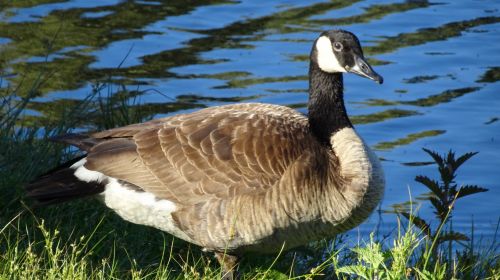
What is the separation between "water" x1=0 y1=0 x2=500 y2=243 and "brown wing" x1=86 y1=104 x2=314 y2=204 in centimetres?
308

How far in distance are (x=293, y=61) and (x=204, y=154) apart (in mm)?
5785

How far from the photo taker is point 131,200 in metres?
6.70

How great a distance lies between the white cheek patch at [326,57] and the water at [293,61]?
2.63 m

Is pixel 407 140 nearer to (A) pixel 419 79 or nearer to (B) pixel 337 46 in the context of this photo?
(A) pixel 419 79

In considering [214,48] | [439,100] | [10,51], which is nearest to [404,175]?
[439,100]

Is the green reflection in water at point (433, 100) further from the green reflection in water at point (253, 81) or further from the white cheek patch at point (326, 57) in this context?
the white cheek patch at point (326, 57)

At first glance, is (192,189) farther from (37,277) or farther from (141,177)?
(37,277)

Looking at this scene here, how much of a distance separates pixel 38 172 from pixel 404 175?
4.20 metres

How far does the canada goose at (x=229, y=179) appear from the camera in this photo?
21.4 feet

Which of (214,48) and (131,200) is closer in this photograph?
(131,200)

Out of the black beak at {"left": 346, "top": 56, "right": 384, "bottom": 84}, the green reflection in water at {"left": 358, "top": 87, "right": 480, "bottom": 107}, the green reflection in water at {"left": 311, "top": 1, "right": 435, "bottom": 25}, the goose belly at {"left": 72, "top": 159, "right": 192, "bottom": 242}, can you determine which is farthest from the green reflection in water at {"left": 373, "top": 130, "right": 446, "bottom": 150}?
the goose belly at {"left": 72, "top": 159, "right": 192, "bottom": 242}

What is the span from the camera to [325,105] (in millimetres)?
7188

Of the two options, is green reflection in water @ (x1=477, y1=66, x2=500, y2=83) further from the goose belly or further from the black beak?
the goose belly

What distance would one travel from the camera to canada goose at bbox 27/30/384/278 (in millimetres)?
6523
